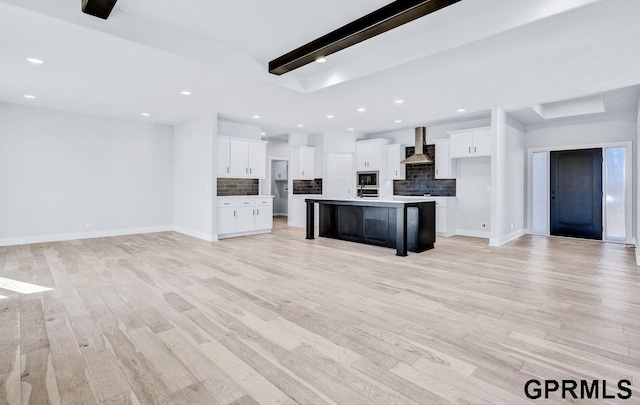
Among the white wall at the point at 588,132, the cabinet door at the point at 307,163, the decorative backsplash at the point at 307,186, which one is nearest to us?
the white wall at the point at 588,132

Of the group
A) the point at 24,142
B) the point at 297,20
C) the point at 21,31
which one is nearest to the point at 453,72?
the point at 297,20

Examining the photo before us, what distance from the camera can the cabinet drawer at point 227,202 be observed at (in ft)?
21.0

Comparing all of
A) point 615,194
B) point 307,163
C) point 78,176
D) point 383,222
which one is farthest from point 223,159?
point 615,194

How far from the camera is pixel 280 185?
1134 centimetres

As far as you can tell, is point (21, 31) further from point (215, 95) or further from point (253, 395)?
point (253, 395)

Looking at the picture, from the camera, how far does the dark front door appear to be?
6605mm

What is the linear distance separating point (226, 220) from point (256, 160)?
5.29 ft

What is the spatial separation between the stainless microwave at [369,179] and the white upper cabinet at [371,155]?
22 cm

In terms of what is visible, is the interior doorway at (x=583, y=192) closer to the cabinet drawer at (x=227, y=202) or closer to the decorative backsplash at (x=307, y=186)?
the decorative backsplash at (x=307, y=186)

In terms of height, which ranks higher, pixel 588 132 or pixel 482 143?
pixel 588 132

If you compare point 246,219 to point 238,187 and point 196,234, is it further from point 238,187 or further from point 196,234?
point 238,187

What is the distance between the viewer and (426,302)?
2939 mm

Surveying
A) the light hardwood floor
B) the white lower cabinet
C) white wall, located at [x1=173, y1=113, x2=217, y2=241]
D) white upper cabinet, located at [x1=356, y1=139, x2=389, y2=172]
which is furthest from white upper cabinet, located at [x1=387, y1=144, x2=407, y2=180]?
white wall, located at [x1=173, y1=113, x2=217, y2=241]

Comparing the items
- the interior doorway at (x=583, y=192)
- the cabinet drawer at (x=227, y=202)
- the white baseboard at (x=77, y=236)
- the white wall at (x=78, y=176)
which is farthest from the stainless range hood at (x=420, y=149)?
the white baseboard at (x=77, y=236)
